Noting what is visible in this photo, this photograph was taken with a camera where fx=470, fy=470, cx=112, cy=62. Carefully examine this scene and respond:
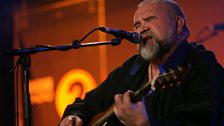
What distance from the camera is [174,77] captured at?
186 cm

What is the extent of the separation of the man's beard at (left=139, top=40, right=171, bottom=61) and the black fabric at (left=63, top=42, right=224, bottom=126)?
0.24 ft

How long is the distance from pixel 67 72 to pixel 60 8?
0.61 m

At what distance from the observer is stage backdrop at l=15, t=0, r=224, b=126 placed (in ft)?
12.8

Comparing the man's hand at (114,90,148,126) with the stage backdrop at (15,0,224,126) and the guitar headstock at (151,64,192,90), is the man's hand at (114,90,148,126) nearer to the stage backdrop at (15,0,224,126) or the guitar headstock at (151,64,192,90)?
the guitar headstock at (151,64,192,90)

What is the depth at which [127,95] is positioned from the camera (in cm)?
207

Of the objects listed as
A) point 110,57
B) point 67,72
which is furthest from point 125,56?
point 67,72

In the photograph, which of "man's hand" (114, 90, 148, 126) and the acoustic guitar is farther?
"man's hand" (114, 90, 148, 126)

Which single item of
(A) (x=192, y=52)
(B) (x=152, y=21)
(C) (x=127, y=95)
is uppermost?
(B) (x=152, y=21)

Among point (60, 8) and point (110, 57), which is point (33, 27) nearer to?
point (60, 8)

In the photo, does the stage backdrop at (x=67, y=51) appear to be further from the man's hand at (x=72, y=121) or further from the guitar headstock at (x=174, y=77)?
the guitar headstock at (x=174, y=77)

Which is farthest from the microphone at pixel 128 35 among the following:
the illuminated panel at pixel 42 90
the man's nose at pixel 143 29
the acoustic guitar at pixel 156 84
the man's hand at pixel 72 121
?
the illuminated panel at pixel 42 90

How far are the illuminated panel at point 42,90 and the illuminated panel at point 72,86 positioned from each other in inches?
4.2

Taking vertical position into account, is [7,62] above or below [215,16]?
below

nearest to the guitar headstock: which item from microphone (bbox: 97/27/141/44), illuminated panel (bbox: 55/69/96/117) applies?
microphone (bbox: 97/27/141/44)
